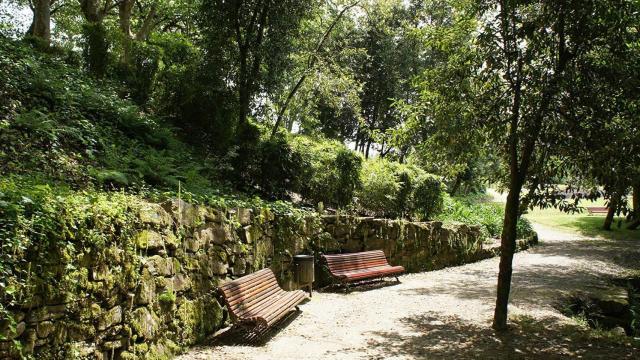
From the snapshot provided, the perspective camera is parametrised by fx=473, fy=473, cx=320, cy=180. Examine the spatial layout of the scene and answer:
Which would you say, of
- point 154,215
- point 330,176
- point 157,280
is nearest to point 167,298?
point 157,280

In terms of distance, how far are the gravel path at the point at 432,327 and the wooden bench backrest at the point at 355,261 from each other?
0.48m

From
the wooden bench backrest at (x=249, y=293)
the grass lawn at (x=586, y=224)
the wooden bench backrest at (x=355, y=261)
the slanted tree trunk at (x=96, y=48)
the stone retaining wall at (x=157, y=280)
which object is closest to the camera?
the stone retaining wall at (x=157, y=280)

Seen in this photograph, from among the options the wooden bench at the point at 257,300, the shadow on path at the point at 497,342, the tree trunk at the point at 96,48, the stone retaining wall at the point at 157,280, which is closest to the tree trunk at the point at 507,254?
the shadow on path at the point at 497,342

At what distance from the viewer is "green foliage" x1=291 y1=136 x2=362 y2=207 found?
35.8 feet

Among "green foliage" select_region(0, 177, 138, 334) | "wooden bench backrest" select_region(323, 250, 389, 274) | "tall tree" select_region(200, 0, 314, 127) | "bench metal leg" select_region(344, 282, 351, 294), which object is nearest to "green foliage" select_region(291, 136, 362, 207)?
"wooden bench backrest" select_region(323, 250, 389, 274)

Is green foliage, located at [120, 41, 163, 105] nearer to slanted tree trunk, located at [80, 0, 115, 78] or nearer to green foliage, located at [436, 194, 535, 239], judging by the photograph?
slanted tree trunk, located at [80, 0, 115, 78]

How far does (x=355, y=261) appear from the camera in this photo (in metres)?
9.92

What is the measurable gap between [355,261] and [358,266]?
121 mm

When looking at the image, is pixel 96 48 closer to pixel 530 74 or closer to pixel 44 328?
pixel 44 328

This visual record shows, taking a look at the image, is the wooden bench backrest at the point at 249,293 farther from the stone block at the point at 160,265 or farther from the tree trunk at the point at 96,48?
the tree trunk at the point at 96,48

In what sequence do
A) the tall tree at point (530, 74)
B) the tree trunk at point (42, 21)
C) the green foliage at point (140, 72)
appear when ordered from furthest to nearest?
the tree trunk at point (42, 21), the green foliage at point (140, 72), the tall tree at point (530, 74)

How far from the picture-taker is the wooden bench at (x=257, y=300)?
5809 millimetres

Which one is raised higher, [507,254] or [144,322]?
[507,254]

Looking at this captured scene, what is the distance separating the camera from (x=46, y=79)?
8.67 metres
